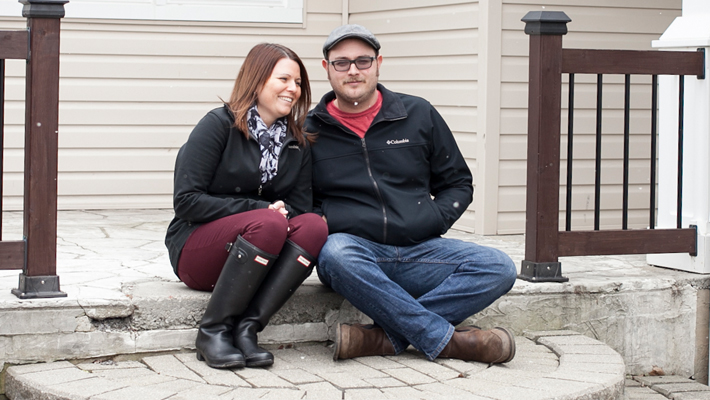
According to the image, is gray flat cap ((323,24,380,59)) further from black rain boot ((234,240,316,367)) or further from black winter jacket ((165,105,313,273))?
black rain boot ((234,240,316,367))

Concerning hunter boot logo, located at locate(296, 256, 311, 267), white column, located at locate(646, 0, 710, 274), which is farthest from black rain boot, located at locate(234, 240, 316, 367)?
white column, located at locate(646, 0, 710, 274)

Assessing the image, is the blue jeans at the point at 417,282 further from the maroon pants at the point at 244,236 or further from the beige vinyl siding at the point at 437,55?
the beige vinyl siding at the point at 437,55

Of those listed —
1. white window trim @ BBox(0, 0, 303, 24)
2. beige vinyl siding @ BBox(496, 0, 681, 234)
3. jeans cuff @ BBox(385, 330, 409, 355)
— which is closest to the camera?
jeans cuff @ BBox(385, 330, 409, 355)

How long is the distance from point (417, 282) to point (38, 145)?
4.95 feet

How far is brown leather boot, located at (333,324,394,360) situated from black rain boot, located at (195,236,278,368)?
0.37 metres

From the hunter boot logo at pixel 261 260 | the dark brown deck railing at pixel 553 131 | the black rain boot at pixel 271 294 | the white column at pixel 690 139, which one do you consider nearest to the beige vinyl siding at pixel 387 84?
the white column at pixel 690 139

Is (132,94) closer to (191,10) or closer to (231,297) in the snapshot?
(191,10)

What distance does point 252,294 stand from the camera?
10.1ft

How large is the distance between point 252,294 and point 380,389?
1.83 ft

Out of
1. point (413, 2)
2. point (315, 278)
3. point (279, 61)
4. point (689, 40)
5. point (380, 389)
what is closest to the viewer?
point (380, 389)

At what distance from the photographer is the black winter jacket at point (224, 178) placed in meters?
3.17

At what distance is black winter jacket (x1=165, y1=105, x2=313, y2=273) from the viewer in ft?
10.4

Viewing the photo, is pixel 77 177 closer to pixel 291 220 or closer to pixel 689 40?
pixel 291 220

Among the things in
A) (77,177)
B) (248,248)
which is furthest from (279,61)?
(77,177)
